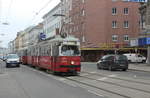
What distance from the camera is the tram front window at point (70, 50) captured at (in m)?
23.0

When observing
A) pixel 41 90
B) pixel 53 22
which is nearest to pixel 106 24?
pixel 53 22

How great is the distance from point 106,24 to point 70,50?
4641 centimetres

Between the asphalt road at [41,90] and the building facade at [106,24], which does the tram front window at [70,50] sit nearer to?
the asphalt road at [41,90]

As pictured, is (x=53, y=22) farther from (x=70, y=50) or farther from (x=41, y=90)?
(x=41, y=90)

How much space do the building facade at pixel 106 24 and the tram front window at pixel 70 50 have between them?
44.0 metres

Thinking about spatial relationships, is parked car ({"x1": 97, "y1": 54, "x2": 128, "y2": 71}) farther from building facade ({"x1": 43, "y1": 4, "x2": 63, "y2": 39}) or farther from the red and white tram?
building facade ({"x1": 43, "y1": 4, "x2": 63, "y2": 39})

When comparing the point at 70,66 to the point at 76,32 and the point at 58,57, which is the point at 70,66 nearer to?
the point at 58,57

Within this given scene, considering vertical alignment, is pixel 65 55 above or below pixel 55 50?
below

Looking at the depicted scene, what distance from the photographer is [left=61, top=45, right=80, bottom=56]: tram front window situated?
23047 millimetres

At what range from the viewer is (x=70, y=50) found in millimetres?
23328

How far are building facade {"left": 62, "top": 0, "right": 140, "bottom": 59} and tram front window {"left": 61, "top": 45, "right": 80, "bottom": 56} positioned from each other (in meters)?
44.0

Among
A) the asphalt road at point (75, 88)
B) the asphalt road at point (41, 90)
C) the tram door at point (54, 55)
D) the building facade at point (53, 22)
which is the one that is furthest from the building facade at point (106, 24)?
the asphalt road at point (41, 90)

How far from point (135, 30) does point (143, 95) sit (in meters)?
59.2

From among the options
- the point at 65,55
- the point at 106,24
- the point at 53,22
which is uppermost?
the point at 53,22
